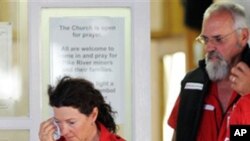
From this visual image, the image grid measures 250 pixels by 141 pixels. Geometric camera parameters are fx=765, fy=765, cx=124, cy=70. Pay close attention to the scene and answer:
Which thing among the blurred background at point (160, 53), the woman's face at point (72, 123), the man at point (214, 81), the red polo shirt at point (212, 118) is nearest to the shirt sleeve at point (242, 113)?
the man at point (214, 81)

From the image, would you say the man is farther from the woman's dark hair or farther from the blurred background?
the blurred background

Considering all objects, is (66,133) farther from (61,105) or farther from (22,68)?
(22,68)

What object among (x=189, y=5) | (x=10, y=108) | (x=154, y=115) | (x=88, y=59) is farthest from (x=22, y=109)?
(x=189, y=5)

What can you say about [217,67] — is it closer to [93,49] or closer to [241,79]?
[241,79]

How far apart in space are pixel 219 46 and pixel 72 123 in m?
1.01

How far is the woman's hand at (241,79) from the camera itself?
3887 millimetres

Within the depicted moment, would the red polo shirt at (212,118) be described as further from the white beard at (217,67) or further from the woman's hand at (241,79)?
the woman's hand at (241,79)

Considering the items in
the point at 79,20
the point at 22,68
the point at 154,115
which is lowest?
the point at 154,115

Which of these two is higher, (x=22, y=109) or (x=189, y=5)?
(x=189, y=5)

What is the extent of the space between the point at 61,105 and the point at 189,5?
222 cm

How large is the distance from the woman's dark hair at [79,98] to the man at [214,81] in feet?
2.05

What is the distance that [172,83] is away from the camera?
5.75m

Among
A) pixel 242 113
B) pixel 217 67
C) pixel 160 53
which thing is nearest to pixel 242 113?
pixel 242 113

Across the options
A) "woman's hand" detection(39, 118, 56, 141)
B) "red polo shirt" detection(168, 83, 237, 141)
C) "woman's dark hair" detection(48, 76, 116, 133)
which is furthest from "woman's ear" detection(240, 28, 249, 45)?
"woman's hand" detection(39, 118, 56, 141)
